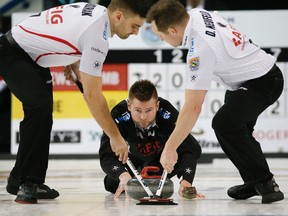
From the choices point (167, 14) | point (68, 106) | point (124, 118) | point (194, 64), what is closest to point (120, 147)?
point (124, 118)

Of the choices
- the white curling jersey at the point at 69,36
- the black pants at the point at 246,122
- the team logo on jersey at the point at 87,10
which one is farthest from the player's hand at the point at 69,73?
the black pants at the point at 246,122

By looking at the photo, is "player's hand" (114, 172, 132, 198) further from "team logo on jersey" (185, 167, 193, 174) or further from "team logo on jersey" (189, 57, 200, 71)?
"team logo on jersey" (189, 57, 200, 71)

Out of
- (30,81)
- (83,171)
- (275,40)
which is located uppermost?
(30,81)

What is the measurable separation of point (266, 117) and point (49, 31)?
4373mm

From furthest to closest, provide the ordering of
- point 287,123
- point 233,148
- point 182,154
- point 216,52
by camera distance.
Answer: point 287,123 → point 182,154 → point 233,148 → point 216,52

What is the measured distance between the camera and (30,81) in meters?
4.10

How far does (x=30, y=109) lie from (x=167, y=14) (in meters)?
0.90

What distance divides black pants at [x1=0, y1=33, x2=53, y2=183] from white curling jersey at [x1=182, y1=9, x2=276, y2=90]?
83 cm

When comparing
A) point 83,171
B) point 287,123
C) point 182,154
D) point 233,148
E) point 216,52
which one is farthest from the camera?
point 287,123

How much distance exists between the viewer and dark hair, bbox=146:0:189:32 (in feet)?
12.8

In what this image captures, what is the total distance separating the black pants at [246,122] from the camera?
13.3 ft

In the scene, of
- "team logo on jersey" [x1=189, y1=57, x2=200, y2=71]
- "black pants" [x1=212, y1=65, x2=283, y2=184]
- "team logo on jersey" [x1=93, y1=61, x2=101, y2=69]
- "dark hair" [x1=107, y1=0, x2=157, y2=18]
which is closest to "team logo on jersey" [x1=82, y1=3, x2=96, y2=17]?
"dark hair" [x1=107, y1=0, x2=157, y2=18]

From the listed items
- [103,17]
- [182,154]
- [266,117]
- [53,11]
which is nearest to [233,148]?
[182,154]

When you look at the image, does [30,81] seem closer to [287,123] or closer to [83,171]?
[83,171]
